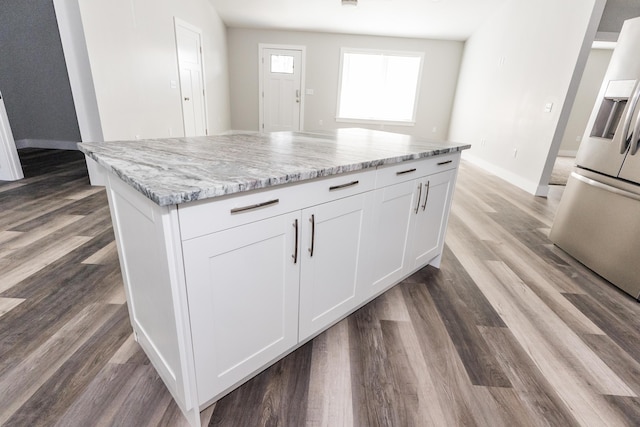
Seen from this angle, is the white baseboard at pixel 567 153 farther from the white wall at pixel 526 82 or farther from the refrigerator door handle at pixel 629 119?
the refrigerator door handle at pixel 629 119

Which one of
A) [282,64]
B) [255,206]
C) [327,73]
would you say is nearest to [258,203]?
[255,206]

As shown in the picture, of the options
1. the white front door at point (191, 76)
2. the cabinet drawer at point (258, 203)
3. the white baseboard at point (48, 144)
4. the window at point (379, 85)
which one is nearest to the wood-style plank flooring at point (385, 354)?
the cabinet drawer at point (258, 203)

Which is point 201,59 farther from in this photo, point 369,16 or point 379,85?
point 379,85

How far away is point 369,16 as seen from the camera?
6.10m

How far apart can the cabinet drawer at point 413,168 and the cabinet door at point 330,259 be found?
13 centimetres

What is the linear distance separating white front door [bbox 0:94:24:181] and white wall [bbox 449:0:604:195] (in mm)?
6392

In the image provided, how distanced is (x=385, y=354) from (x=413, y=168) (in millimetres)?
927

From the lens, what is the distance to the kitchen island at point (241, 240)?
884mm

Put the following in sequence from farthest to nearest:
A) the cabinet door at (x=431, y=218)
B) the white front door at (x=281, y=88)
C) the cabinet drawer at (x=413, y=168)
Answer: the white front door at (x=281, y=88)
the cabinet door at (x=431, y=218)
the cabinet drawer at (x=413, y=168)

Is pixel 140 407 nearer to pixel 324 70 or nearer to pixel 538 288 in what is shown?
pixel 538 288

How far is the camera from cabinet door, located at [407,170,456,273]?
1807 millimetres

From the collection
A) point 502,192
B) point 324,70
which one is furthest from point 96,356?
point 324,70

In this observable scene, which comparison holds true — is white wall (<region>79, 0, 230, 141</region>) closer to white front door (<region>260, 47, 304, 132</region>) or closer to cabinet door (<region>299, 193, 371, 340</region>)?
white front door (<region>260, 47, 304, 132</region>)

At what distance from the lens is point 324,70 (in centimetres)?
730
